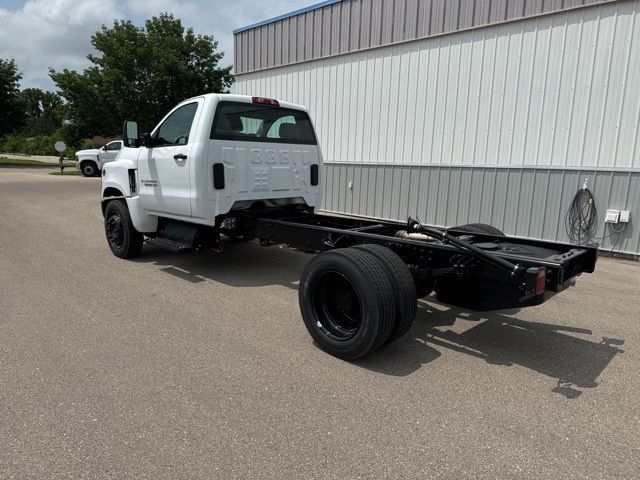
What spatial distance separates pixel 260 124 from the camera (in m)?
6.33

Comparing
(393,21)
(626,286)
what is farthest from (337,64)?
(626,286)

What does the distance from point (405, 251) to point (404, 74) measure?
7826mm

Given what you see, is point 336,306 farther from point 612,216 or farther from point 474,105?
point 474,105

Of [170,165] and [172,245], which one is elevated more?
[170,165]

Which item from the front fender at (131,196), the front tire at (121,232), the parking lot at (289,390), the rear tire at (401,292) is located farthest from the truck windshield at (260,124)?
the rear tire at (401,292)

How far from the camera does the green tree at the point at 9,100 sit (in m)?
37.2

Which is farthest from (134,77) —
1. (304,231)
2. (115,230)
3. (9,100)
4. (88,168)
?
(304,231)

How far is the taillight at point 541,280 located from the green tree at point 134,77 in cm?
2810

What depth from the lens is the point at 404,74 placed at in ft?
35.9

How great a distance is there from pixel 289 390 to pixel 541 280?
1.90 meters

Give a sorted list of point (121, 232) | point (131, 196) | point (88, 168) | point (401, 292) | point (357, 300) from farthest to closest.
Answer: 1. point (88, 168)
2. point (121, 232)
3. point (131, 196)
4. point (357, 300)
5. point (401, 292)

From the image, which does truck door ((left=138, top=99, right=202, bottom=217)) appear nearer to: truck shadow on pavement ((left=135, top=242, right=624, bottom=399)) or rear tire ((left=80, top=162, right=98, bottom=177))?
truck shadow on pavement ((left=135, top=242, right=624, bottom=399))

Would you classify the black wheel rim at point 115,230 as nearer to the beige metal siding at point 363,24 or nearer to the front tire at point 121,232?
the front tire at point 121,232

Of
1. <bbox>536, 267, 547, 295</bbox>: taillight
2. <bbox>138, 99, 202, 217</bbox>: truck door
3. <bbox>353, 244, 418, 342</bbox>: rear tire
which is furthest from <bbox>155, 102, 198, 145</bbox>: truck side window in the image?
<bbox>536, 267, 547, 295</bbox>: taillight
